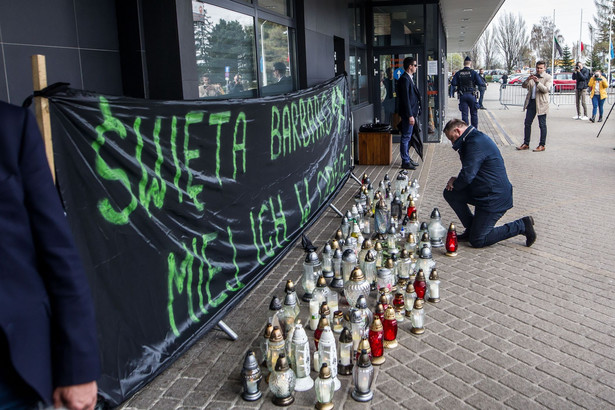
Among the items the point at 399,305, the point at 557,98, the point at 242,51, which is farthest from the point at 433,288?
the point at 557,98

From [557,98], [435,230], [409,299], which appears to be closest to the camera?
[409,299]

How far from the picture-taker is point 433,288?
5094 mm

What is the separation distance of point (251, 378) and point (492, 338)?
1.94m

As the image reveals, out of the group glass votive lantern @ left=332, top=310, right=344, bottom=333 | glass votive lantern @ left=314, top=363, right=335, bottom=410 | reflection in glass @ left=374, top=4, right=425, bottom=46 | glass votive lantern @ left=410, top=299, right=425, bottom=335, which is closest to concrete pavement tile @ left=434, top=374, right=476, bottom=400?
glass votive lantern @ left=410, top=299, right=425, bottom=335

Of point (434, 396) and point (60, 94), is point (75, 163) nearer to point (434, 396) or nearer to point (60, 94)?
point (60, 94)

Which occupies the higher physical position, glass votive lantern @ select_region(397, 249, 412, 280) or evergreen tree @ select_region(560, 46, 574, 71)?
evergreen tree @ select_region(560, 46, 574, 71)

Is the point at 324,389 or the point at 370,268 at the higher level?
the point at 370,268

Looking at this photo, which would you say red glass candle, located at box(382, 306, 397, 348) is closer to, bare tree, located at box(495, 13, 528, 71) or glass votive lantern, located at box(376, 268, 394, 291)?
glass votive lantern, located at box(376, 268, 394, 291)

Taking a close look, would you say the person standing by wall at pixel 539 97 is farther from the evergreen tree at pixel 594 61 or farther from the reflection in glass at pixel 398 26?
the evergreen tree at pixel 594 61

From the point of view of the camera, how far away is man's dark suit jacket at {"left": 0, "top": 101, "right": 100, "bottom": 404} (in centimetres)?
167

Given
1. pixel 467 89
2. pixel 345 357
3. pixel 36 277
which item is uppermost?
pixel 467 89

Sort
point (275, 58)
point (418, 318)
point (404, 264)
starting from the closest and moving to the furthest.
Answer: point (418, 318)
point (404, 264)
point (275, 58)

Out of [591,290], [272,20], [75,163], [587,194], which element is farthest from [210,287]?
[587,194]

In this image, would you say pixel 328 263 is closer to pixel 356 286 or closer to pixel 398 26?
pixel 356 286
